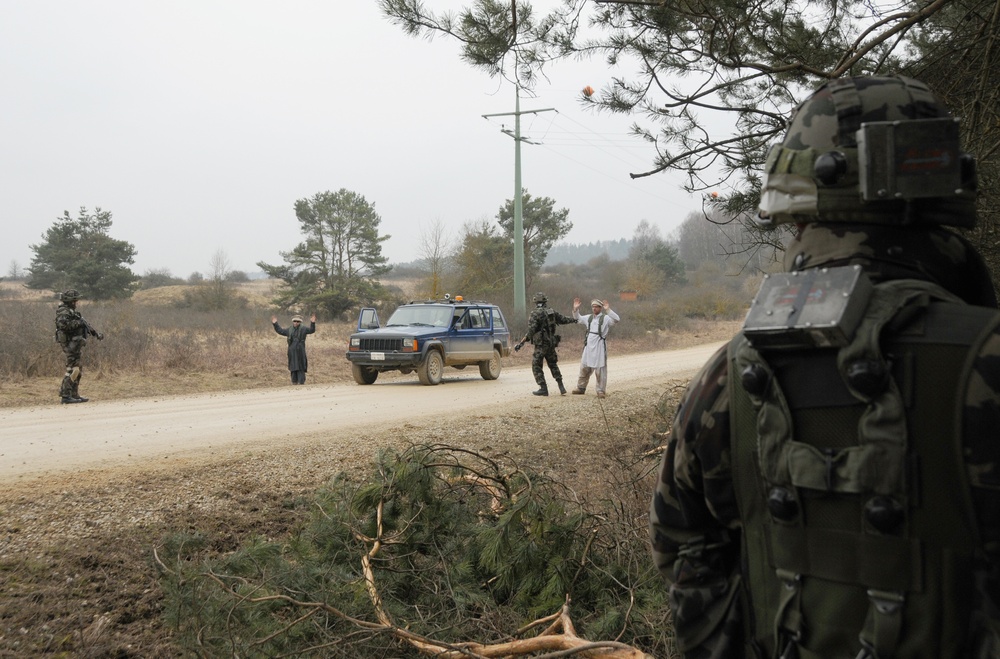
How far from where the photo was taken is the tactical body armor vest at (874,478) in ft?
4.94

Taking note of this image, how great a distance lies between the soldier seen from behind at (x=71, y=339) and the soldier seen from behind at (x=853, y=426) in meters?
14.7

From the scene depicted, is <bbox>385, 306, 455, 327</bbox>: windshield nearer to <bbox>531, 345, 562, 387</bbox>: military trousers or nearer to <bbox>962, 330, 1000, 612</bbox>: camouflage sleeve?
<bbox>531, 345, 562, 387</bbox>: military trousers

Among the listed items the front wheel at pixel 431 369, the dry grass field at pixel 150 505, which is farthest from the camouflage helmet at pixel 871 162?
the front wheel at pixel 431 369

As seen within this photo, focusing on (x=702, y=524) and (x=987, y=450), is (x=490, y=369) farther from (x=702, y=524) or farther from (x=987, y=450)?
(x=987, y=450)

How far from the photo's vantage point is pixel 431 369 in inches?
706

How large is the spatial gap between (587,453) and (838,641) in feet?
26.2

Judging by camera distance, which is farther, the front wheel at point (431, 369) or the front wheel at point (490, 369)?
the front wheel at point (490, 369)

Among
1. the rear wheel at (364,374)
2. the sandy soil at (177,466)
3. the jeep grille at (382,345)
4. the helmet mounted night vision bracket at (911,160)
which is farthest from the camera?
the rear wheel at (364,374)

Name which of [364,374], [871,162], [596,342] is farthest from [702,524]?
[364,374]

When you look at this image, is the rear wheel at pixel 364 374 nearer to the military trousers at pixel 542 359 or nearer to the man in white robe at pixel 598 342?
the military trousers at pixel 542 359

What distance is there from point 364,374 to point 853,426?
17259 mm

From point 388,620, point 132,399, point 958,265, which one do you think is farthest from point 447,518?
point 132,399

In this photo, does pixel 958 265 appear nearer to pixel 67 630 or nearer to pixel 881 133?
pixel 881 133

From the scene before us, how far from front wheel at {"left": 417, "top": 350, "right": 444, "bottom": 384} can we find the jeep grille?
2.11 feet
